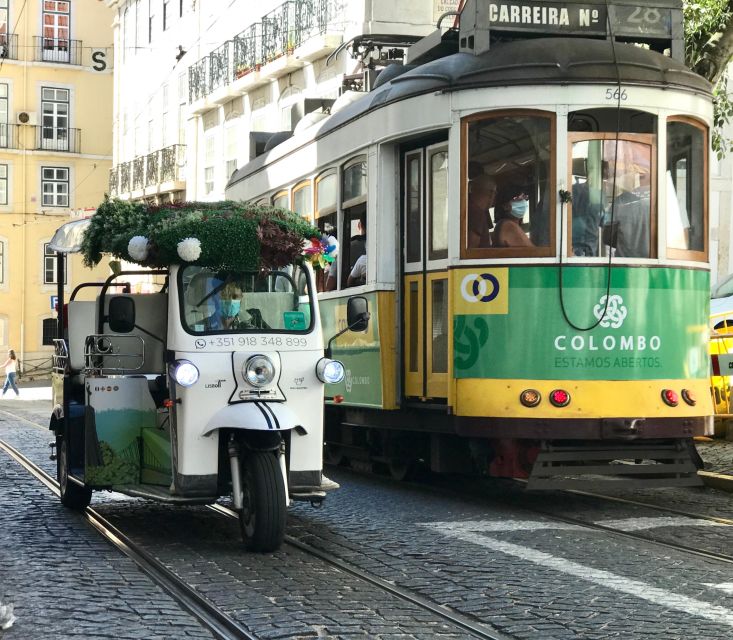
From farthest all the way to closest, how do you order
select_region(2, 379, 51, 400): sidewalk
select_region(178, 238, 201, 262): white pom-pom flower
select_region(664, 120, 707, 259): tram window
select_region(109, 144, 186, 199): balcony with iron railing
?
1. select_region(109, 144, 186, 199): balcony with iron railing
2. select_region(2, 379, 51, 400): sidewalk
3. select_region(664, 120, 707, 259): tram window
4. select_region(178, 238, 201, 262): white pom-pom flower

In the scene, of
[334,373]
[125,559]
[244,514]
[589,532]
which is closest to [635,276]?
[589,532]

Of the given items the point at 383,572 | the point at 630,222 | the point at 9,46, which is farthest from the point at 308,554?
the point at 9,46

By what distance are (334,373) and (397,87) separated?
11.1 ft

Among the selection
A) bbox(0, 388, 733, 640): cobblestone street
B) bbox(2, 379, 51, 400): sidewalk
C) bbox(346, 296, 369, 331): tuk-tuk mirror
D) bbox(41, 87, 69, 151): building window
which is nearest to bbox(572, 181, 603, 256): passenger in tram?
bbox(346, 296, 369, 331): tuk-tuk mirror

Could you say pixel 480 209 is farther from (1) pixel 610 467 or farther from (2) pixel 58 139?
(2) pixel 58 139

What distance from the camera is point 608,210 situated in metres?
10.9

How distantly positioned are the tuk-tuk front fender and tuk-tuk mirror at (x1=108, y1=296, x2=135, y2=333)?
78cm

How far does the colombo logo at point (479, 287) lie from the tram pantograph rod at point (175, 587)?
121 inches

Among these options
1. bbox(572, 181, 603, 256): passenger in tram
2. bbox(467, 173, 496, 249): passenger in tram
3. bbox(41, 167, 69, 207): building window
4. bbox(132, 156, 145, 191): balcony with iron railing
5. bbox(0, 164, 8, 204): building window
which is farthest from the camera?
bbox(41, 167, 69, 207): building window

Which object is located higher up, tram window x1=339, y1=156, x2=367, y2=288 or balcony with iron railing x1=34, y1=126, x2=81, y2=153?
balcony with iron railing x1=34, y1=126, x2=81, y2=153

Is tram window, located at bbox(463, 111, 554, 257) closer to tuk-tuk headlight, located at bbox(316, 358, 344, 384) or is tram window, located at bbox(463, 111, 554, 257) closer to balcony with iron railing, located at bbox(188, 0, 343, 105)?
tuk-tuk headlight, located at bbox(316, 358, 344, 384)

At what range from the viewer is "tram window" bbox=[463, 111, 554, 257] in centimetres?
1089

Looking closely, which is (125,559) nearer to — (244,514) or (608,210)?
(244,514)

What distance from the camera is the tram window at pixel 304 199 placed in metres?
14.2
